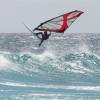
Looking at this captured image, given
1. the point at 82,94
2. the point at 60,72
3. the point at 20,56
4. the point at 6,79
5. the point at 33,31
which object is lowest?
the point at 20,56

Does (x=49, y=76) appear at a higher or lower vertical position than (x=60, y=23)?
lower

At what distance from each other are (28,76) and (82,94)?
10.4 meters

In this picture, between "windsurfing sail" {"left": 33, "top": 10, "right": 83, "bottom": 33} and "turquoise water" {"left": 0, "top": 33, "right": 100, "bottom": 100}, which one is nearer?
"windsurfing sail" {"left": 33, "top": 10, "right": 83, "bottom": 33}

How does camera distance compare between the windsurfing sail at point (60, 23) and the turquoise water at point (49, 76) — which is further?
the turquoise water at point (49, 76)

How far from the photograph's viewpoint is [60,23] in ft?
78.0

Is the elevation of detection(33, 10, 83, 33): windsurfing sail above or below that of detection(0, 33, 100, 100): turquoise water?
above

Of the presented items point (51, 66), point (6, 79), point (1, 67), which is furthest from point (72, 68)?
point (6, 79)

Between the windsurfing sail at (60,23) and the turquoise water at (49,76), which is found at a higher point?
the windsurfing sail at (60,23)

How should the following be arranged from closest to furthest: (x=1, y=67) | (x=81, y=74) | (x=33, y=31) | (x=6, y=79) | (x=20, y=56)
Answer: (x=33, y=31) < (x=6, y=79) < (x=81, y=74) < (x=1, y=67) < (x=20, y=56)

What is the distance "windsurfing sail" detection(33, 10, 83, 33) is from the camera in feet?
74.7

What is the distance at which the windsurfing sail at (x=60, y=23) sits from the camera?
2278 centimetres

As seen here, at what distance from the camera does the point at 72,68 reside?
2067 inches

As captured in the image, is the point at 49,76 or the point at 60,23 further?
the point at 49,76

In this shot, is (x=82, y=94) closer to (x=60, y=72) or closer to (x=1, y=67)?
(x=60, y=72)
